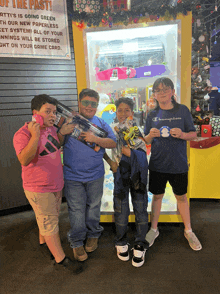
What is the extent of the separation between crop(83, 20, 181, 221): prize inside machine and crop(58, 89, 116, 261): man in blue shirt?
1.48 feet

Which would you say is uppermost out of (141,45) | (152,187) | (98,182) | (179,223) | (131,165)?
(141,45)

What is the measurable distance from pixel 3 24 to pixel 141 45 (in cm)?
173

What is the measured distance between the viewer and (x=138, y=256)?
1717mm

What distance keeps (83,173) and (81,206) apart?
0.32 metres

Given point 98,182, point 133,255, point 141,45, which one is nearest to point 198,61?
point 141,45

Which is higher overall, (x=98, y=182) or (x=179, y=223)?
(x=98, y=182)

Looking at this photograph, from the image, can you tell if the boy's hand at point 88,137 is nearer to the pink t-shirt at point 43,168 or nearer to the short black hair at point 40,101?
the pink t-shirt at point 43,168

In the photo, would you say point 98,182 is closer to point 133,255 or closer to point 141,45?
point 133,255

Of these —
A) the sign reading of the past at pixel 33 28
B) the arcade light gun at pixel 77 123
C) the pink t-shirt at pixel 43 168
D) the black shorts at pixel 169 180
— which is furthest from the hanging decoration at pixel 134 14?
the black shorts at pixel 169 180

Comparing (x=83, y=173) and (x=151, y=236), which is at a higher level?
(x=83, y=173)

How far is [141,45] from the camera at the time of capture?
2.07 m

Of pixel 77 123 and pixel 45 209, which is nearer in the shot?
pixel 45 209

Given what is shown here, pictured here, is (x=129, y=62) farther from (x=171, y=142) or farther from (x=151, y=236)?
(x=151, y=236)

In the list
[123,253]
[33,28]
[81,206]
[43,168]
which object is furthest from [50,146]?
[33,28]
